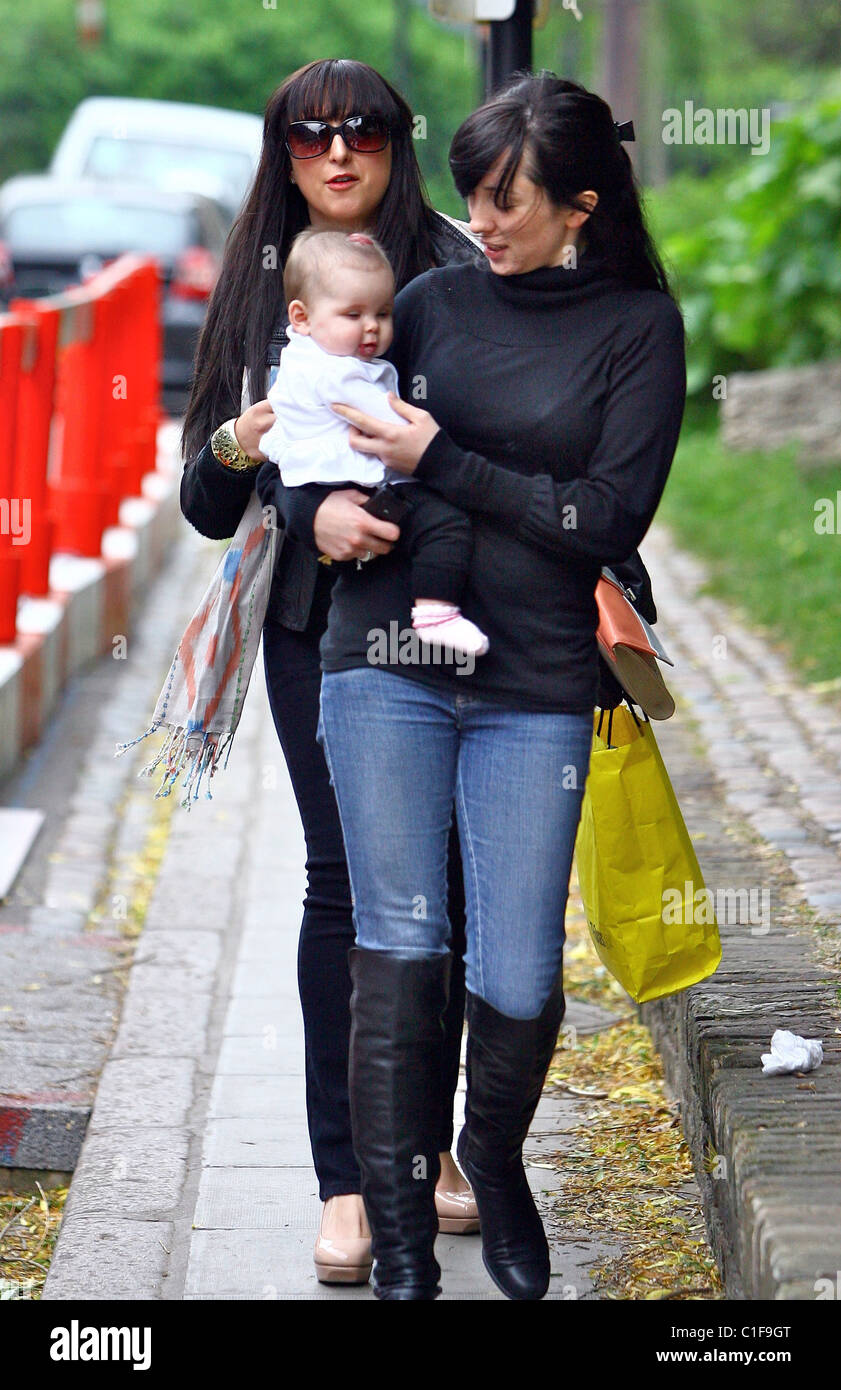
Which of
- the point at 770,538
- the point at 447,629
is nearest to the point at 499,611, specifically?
the point at 447,629

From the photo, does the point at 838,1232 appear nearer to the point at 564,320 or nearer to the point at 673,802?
the point at 673,802

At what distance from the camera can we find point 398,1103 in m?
2.90

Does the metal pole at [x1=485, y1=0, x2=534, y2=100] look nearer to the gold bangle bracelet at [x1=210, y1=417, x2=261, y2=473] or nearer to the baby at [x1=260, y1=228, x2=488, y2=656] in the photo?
the gold bangle bracelet at [x1=210, y1=417, x2=261, y2=473]

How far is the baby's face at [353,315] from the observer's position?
2.77 m

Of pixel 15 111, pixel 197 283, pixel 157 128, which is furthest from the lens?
pixel 15 111

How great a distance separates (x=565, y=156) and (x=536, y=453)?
0.40m

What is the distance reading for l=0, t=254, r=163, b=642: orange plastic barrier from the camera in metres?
6.50

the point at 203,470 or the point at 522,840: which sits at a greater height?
the point at 203,470

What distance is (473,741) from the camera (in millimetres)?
2840

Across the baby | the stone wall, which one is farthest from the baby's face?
the stone wall

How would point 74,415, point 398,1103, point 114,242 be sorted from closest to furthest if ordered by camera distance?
1. point 398,1103
2. point 74,415
3. point 114,242

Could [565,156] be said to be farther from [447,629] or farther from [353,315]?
[447,629]

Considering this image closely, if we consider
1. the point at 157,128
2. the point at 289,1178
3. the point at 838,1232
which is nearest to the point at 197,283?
the point at 157,128

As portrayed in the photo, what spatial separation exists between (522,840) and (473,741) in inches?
6.0
